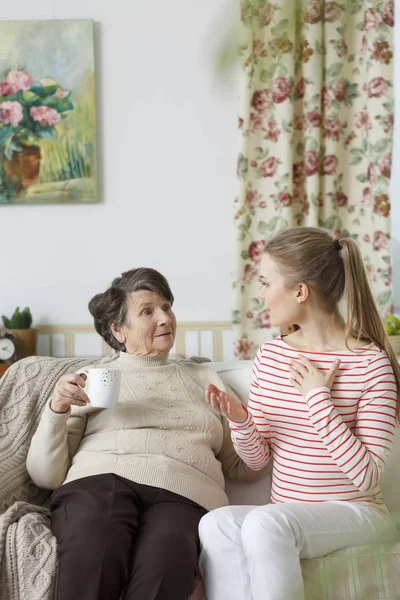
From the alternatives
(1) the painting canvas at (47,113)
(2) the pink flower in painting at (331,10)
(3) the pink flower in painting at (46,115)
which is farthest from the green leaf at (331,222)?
(2) the pink flower in painting at (331,10)

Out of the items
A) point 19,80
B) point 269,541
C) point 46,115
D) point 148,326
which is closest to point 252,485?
point 148,326

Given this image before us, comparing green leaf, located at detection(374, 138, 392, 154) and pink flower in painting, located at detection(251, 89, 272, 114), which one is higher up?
pink flower in painting, located at detection(251, 89, 272, 114)

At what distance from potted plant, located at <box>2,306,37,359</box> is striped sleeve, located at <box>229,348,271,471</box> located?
1.48 m

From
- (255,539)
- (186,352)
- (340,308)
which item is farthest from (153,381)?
(186,352)

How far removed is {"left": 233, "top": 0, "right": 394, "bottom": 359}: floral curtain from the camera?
293 cm

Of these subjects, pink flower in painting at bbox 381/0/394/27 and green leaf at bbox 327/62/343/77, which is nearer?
pink flower in painting at bbox 381/0/394/27

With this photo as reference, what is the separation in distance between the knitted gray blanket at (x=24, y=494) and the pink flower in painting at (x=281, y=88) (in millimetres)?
1431

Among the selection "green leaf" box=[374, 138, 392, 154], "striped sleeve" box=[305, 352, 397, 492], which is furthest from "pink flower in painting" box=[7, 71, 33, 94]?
"striped sleeve" box=[305, 352, 397, 492]

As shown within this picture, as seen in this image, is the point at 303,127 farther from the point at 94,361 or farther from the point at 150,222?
the point at 94,361

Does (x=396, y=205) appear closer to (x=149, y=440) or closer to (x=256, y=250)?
(x=256, y=250)

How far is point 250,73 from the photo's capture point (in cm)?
291

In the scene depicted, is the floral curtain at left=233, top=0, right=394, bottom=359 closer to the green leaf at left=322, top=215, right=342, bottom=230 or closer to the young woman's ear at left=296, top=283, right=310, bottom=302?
the green leaf at left=322, top=215, right=342, bottom=230

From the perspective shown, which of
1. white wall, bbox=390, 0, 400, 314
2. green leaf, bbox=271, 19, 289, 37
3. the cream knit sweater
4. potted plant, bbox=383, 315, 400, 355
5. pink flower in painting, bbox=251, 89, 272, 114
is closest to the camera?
green leaf, bbox=271, 19, 289, 37

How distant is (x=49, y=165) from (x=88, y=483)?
1782mm
